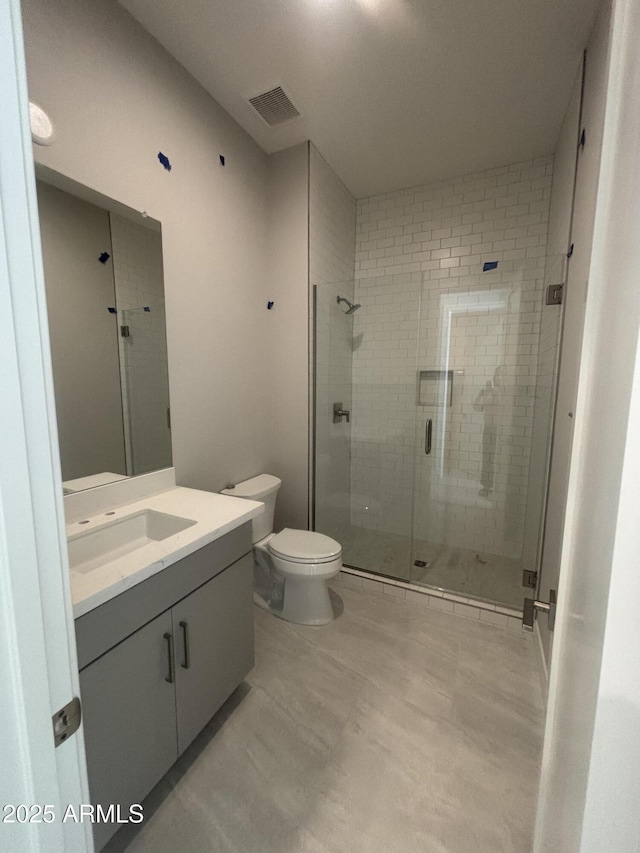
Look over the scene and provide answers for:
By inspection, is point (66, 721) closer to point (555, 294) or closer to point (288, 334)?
point (288, 334)

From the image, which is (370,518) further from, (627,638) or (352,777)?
(627,638)

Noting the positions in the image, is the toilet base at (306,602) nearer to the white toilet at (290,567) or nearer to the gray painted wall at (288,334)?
the white toilet at (290,567)

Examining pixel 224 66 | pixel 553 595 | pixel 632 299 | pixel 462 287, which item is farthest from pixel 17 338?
pixel 462 287

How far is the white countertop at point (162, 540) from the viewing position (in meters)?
0.92

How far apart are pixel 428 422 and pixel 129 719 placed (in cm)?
241

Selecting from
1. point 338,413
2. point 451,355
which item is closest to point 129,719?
point 338,413

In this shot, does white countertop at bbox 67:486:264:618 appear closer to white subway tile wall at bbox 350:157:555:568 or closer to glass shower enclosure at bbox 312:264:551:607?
glass shower enclosure at bbox 312:264:551:607

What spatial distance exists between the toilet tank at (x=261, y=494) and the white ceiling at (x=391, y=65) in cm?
213

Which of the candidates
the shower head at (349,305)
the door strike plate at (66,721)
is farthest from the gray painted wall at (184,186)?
the door strike plate at (66,721)

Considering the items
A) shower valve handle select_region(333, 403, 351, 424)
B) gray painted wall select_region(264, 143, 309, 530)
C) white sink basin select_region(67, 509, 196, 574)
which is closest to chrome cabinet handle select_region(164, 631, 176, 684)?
white sink basin select_region(67, 509, 196, 574)

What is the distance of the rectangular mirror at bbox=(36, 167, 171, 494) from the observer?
130 centimetres

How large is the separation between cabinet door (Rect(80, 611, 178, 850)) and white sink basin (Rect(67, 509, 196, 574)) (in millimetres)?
389

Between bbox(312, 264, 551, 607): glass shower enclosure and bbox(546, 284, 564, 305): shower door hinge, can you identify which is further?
bbox(312, 264, 551, 607): glass shower enclosure

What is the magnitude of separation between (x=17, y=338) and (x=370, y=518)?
286 cm
